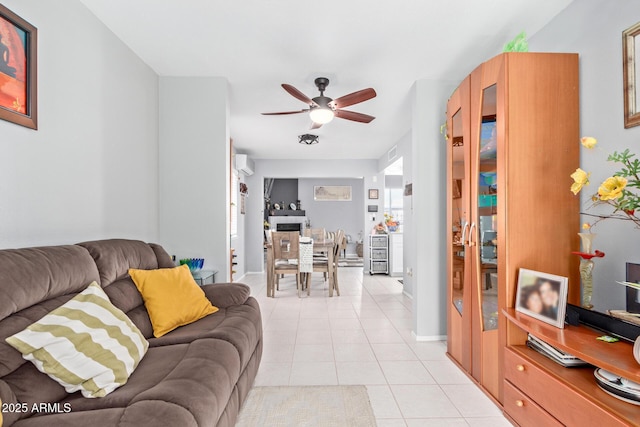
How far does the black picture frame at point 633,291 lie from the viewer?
1514mm

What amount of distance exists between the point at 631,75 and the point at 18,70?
3.09 metres

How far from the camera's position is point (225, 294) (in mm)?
2531

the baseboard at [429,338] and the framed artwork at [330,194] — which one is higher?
the framed artwork at [330,194]

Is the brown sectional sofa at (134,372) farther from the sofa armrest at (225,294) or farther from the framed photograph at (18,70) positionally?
the framed photograph at (18,70)

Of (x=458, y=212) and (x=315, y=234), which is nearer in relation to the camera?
(x=458, y=212)

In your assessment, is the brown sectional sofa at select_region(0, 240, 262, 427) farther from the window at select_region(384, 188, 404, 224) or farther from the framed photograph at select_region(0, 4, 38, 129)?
the window at select_region(384, 188, 404, 224)

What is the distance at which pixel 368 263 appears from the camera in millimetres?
7141

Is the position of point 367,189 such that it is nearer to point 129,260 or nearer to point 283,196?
point 283,196

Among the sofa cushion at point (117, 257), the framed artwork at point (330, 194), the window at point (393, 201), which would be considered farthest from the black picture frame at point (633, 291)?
the framed artwork at point (330, 194)

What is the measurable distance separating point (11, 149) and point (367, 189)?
6.21 metres

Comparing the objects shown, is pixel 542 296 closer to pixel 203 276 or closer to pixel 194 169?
pixel 203 276

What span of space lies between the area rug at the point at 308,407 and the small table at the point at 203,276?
39.9 inches

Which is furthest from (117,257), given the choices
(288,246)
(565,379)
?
(288,246)

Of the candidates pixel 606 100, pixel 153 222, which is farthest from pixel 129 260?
pixel 606 100
